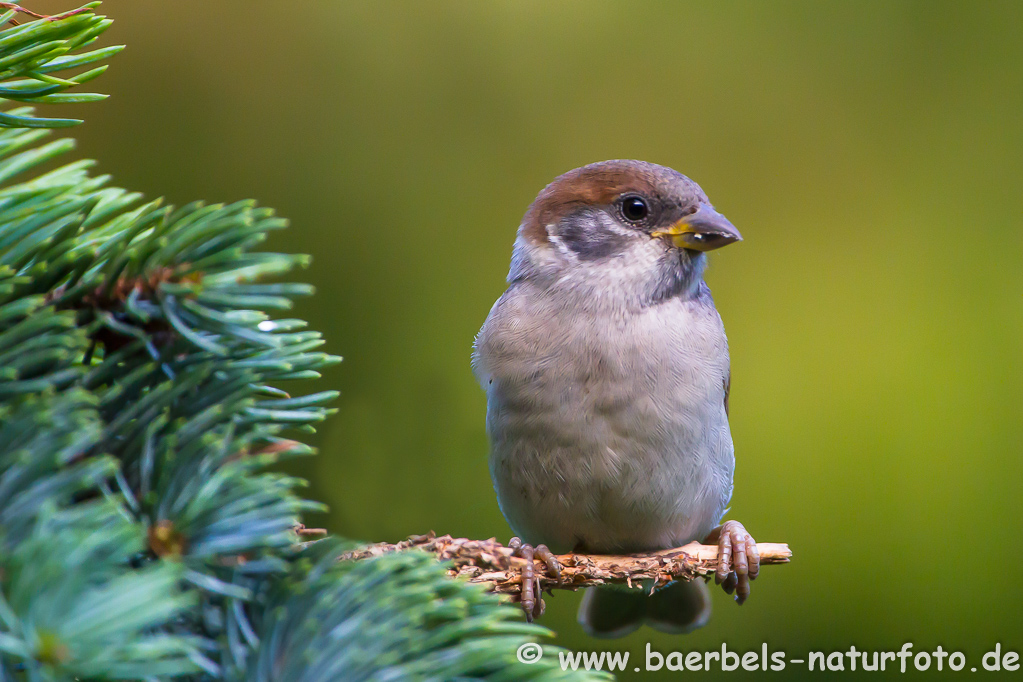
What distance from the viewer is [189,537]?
0.37 m

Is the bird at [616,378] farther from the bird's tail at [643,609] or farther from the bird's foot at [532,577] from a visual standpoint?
the bird's tail at [643,609]

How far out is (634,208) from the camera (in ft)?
4.16

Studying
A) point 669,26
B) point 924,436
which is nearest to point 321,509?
point 924,436

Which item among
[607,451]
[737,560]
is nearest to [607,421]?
[607,451]

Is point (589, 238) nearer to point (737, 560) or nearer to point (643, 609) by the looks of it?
point (737, 560)

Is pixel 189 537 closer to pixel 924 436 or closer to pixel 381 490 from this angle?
pixel 381 490

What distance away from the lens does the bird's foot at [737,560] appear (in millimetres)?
1056

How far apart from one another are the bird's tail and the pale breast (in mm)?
244

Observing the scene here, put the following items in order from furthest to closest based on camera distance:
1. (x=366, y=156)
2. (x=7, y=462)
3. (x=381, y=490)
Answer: (x=366, y=156) < (x=381, y=490) < (x=7, y=462)

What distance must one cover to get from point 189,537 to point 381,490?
1.13m

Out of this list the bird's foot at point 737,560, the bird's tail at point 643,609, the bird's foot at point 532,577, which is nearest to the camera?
the bird's foot at point 532,577

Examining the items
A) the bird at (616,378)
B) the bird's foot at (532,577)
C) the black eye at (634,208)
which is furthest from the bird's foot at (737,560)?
the black eye at (634,208)

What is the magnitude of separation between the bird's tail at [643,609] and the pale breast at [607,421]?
0.24 meters

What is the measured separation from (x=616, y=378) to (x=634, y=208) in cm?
29
